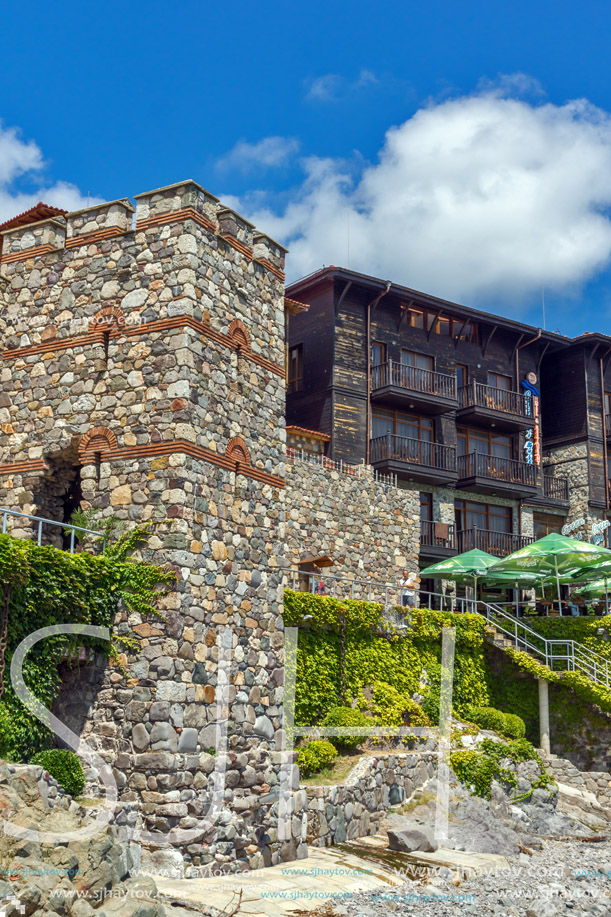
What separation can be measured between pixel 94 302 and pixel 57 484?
314 cm

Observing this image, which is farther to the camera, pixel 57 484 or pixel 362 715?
pixel 362 715

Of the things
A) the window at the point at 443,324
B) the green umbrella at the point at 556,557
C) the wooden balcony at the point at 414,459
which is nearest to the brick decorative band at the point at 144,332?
the green umbrella at the point at 556,557

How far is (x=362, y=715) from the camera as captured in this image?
1962 cm

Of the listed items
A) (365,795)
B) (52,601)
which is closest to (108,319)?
(52,601)

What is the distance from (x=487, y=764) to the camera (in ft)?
66.8

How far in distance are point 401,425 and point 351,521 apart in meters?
7.68

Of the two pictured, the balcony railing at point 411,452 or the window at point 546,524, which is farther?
the window at point 546,524

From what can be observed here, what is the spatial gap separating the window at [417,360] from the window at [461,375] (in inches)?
63.6

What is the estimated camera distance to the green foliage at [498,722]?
75.6 feet

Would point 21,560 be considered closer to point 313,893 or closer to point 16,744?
point 16,744

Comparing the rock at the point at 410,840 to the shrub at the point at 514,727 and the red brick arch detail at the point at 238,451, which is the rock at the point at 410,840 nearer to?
the red brick arch detail at the point at 238,451

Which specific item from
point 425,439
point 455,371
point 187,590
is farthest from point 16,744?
point 455,371

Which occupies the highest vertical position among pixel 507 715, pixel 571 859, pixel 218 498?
pixel 218 498

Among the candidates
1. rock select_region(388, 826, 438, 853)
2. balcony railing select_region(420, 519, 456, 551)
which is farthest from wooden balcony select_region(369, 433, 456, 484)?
rock select_region(388, 826, 438, 853)
